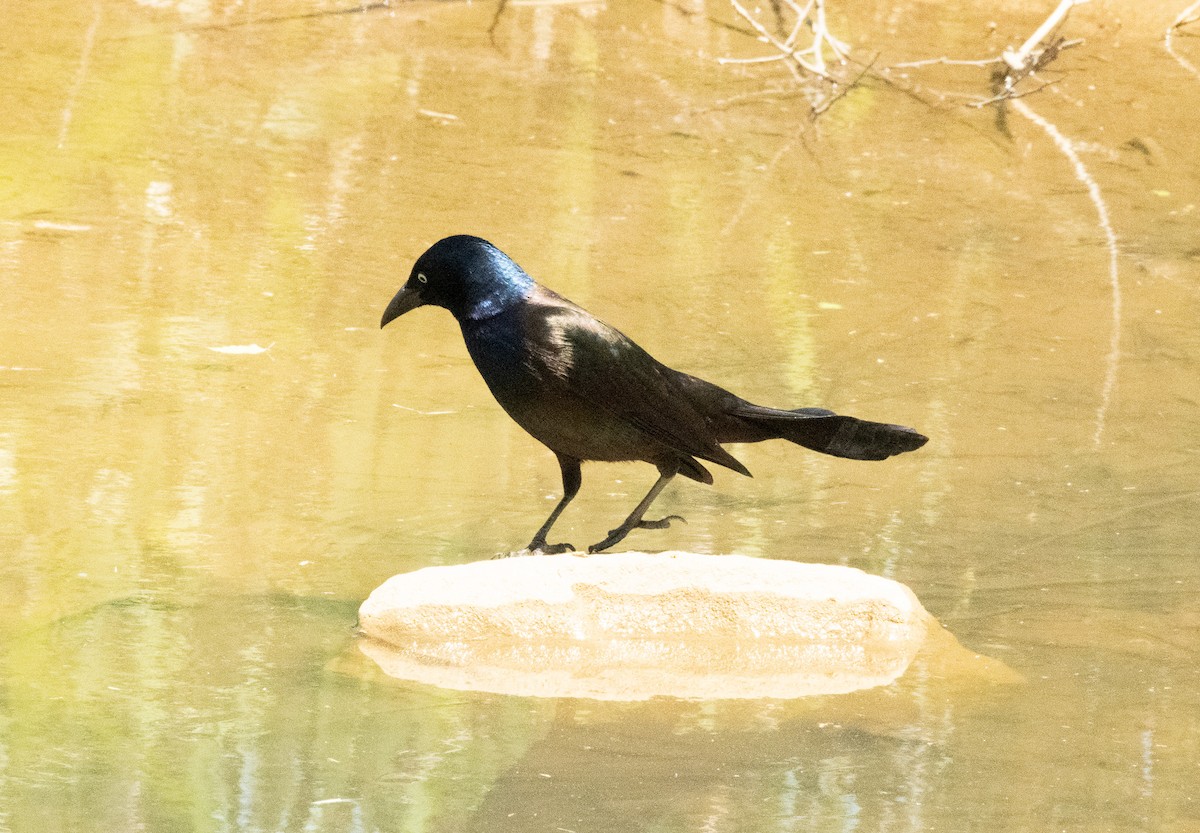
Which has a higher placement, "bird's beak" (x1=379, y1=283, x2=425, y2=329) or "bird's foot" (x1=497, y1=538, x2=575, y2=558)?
"bird's beak" (x1=379, y1=283, x2=425, y2=329)

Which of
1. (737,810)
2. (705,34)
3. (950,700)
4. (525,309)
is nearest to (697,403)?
(525,309)

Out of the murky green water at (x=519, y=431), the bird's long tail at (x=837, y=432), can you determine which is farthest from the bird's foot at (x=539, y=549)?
the bird's long tail at (x=837, y=432)

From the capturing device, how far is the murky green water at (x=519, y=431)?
12.4ft

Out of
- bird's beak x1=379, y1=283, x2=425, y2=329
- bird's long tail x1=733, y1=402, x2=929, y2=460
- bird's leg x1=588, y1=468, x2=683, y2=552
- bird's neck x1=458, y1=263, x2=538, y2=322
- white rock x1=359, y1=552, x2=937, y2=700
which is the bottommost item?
→ white rock x1=359, y1=552, x2=937, y2=700

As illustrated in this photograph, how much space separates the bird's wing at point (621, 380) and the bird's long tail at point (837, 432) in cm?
15

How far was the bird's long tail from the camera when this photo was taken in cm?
452

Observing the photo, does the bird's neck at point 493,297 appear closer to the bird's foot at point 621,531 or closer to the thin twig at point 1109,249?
the bird's foot at point 621,531

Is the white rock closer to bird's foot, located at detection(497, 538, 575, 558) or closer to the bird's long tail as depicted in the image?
bird's foot, located at detection(497, 538, 575, 558)

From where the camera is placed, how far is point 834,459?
19.7 feet

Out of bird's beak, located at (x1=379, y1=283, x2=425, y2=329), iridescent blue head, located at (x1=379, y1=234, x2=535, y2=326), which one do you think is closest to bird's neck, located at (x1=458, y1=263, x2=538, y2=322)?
iridescent blue head, located at (x1=379, y1=234, x2=535, y2=326)

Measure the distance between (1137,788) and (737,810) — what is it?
0.86 metres

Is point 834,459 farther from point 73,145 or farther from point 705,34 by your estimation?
point 705,34

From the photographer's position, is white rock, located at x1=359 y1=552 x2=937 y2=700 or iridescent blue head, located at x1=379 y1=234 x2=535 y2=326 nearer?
white rock, located at x1=359 y1=552 x2=937 y2=700

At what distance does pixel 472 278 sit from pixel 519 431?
163 cm
